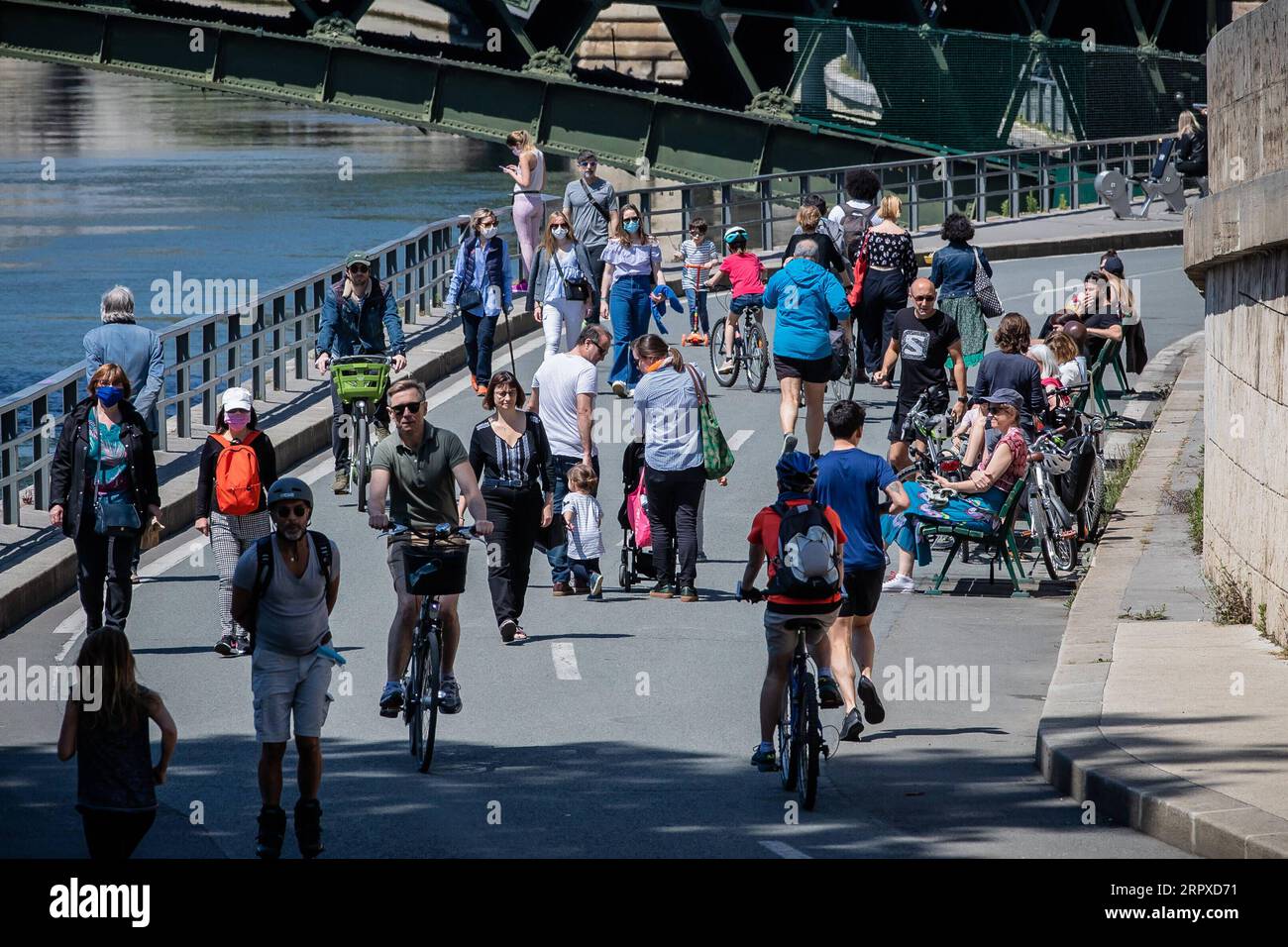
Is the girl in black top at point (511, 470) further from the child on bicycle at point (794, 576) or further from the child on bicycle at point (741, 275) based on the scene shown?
the child on bicycle at point (741, 275)

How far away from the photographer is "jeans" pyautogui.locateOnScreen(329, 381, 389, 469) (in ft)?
53.1

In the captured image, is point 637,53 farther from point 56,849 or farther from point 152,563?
point 56,849

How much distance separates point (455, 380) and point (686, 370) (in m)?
8.61

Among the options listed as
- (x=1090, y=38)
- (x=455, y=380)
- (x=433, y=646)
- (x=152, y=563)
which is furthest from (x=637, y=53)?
(x=433, y=646)

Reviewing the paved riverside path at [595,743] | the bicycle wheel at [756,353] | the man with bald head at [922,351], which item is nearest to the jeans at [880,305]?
the bicycle wheel at [756,353]

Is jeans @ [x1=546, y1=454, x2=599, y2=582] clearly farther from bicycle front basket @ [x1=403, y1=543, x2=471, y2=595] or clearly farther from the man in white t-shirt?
bicycle front basket @ [x1=403, y1=543, x2=471, y2=595]

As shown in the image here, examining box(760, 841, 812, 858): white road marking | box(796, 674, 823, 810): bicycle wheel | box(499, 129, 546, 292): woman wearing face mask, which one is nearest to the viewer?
box(760, 841, 812, 858): white road marking

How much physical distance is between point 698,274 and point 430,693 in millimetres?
13878

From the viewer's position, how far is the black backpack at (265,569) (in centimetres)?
853

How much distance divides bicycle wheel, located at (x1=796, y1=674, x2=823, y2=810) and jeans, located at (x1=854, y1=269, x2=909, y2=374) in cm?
1024

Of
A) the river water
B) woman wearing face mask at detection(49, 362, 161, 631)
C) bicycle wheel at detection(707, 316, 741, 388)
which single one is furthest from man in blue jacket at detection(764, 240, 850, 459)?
the river water

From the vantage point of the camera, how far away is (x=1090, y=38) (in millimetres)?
41656

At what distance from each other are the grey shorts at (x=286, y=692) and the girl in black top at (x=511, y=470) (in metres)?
3.49

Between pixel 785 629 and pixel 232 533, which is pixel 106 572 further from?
pixel 785 629
